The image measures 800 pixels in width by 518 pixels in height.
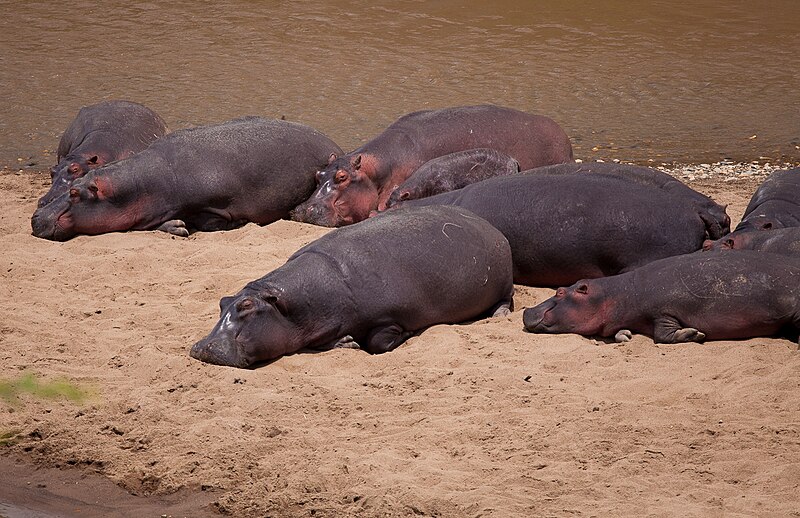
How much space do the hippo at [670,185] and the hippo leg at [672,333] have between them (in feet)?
4.13

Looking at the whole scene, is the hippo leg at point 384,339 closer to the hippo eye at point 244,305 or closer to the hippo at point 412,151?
the hippo eye at point 244,305

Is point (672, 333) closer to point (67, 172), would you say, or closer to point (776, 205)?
point (776, 205)

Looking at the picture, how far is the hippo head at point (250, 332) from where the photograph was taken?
19.8 ft

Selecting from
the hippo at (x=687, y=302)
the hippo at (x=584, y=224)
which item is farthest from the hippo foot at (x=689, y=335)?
the hippo at (x=584, y=224)

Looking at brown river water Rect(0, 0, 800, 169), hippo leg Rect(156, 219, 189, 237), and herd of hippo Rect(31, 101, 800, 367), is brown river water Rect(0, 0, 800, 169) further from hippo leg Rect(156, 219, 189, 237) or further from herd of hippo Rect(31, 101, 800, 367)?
hippo leg Rect(156, 219, 189, 237)

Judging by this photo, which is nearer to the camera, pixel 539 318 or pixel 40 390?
pixel 40 390

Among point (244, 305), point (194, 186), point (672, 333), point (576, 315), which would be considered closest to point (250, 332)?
point (244, 305)

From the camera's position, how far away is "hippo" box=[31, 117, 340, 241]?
331 inches

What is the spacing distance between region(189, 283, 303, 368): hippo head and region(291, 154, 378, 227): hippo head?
2523 millimetres

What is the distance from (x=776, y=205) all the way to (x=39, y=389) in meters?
4.91

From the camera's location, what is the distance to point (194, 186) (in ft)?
28.2

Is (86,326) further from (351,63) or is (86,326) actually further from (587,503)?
(351,63)

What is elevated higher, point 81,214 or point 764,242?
point 764,242

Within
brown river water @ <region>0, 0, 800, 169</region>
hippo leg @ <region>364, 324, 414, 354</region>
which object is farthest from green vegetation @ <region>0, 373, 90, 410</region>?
brown river water @ <region>0, 0, 800, 169</region>
